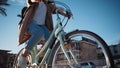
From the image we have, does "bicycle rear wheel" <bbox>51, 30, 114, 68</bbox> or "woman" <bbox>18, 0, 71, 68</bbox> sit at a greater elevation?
"woman" <bbox>18, 0, 71, 68</bbox>

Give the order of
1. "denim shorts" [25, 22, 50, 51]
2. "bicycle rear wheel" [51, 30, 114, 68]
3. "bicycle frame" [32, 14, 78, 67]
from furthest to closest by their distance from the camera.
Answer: "denim shorts" [25, 22, 50, 51] < "bicycle frame" [32, 14, 78, 67] < "bicycle rear wheel" [51, 30, 114, 68]

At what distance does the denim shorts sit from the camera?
3.44 meters

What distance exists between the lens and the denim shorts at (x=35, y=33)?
3441 millimetres

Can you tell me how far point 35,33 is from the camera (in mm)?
3455

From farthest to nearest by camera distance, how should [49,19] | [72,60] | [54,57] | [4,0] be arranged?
[4,0], [49,19], [54,57], [72,60]

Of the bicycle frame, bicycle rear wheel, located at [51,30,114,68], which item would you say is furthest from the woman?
bicycle rear wheel, located at [51,30,114,68]

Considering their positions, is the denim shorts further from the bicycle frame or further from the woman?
the bicycle frame

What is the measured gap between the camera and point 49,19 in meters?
3.97

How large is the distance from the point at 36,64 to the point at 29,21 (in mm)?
706

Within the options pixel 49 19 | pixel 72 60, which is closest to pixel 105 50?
pixel 72 60

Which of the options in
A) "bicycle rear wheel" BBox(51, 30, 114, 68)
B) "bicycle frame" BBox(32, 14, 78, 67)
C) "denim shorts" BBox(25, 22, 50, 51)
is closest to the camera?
"bicycle rear wheel" BBox(51, 30, 114, 68)

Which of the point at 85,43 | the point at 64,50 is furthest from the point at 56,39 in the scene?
the point at 85,43

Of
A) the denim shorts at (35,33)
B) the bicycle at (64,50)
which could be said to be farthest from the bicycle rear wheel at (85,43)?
the denim shorts at (35,33)

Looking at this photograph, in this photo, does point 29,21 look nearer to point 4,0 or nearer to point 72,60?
point 72,60
